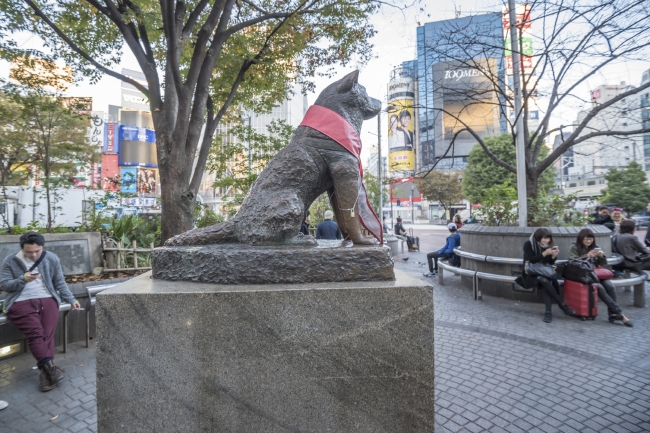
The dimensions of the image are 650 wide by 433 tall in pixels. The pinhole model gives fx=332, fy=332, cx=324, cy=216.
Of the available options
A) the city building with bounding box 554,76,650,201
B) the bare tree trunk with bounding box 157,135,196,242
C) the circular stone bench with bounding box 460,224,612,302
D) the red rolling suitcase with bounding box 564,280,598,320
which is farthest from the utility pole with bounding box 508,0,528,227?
the bare tree trunk with bounding box 157,135,196,242

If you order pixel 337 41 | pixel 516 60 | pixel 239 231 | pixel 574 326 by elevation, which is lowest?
pixel 574 326

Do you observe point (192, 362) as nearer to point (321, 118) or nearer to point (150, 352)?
point (150, 352)

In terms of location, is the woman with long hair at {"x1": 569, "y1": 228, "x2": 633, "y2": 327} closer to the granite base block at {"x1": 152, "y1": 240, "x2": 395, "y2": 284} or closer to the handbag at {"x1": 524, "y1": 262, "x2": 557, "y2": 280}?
the handbag at {"x1": 524, "y1": 262, "x2": 557, "y2": 280}

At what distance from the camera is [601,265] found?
18.6 feet

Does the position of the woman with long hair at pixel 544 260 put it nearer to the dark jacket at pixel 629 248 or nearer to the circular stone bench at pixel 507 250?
the circular stone bench at pixel 507 250

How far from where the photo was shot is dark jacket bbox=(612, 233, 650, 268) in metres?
6.21

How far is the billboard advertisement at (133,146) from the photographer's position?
128 feet

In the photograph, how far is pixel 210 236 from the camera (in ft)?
8.59

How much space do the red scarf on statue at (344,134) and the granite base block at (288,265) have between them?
0.33m

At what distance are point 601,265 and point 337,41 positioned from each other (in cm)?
717

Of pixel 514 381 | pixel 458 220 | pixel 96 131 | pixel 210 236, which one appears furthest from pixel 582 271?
pixel 96 131

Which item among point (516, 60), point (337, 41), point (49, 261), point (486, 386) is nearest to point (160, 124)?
point (49, 261)

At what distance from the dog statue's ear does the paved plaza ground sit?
2.74m

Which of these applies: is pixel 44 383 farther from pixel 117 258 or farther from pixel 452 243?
pixel 452 243
